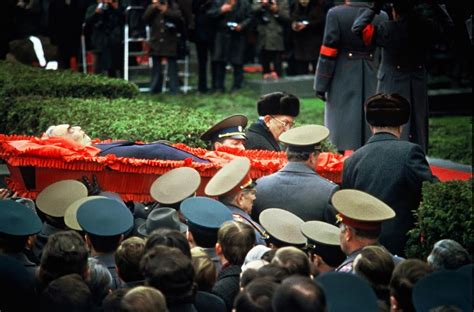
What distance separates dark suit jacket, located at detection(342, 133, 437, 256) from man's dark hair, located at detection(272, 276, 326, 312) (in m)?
3.21

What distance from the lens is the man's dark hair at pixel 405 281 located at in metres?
6.75

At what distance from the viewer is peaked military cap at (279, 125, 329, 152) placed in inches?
368

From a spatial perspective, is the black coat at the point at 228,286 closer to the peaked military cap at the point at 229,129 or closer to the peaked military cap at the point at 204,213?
the peaked military cap at the point at 204,213

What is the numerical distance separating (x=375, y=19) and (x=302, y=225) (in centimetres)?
528

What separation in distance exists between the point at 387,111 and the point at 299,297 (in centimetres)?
369

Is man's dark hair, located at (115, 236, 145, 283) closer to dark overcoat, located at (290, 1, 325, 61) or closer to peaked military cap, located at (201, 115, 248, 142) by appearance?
peaked military cap, located at (201, 115, 248, 142)

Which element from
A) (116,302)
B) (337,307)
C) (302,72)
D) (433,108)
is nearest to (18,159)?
(116,302)

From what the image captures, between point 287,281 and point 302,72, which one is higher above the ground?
point 287,281

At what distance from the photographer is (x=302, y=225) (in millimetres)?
8211

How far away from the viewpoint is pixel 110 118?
12.8 metres

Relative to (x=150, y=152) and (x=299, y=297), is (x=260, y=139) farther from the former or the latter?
(x=299, y=297)

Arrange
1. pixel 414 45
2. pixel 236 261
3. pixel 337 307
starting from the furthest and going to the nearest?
pixel 414 45 < pixel 236 261 < pixel 337 307

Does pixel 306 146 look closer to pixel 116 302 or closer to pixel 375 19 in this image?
pixel 116 302

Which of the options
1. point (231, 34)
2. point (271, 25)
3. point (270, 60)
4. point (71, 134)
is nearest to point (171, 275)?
point (71, 134)
